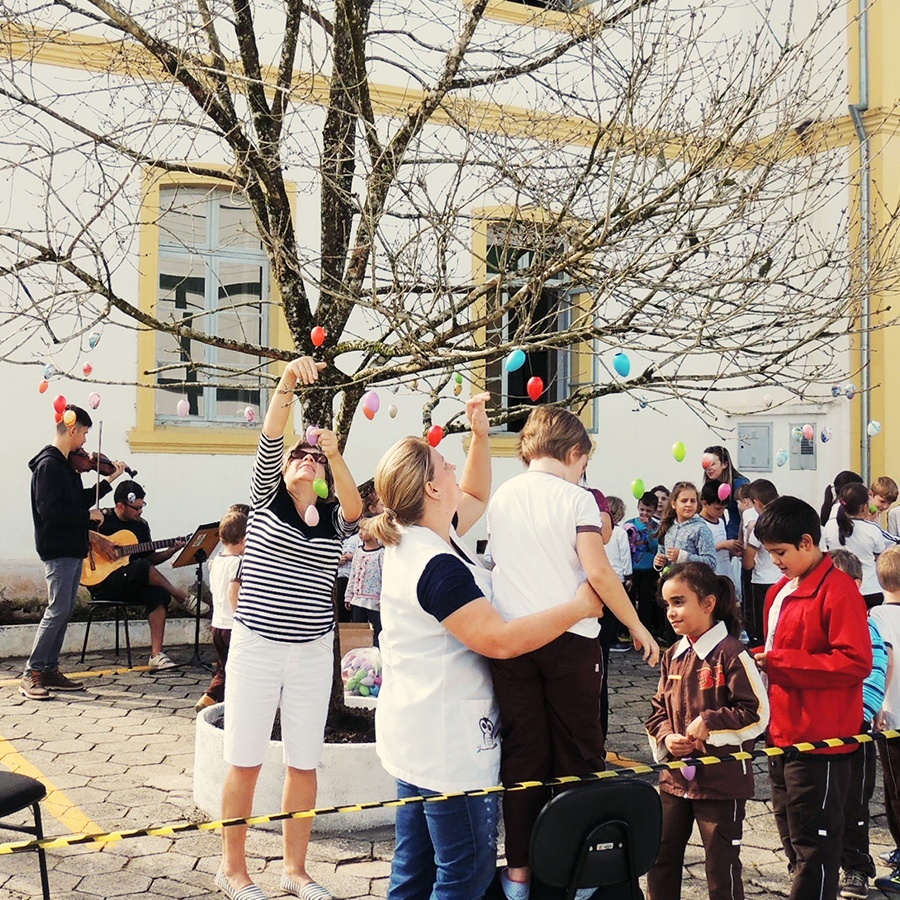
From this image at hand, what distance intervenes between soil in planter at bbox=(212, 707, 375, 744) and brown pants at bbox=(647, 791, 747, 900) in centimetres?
216

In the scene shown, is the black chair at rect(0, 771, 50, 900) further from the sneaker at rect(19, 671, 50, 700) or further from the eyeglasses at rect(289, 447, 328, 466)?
the sneaker at rect(19, 671, 50, 700)

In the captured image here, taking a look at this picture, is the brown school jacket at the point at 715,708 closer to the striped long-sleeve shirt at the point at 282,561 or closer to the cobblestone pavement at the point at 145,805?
the cobblestone pavement at the point at 145,805

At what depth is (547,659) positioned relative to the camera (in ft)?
11.4

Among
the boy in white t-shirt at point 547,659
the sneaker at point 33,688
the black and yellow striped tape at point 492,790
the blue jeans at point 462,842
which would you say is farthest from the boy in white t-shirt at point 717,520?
the blue jeans at point 462,842

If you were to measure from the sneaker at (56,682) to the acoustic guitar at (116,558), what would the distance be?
3.89 ft

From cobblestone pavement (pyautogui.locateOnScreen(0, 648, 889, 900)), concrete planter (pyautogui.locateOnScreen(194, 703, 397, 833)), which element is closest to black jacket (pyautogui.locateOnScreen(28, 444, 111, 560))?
cobblestone pavement (pyautogui.locateOnScreen(0, 648, 889, 900))

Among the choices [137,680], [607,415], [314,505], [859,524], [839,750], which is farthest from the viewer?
[607,415]

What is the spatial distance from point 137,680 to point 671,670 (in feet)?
19.8

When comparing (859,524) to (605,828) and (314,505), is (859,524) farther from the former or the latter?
(605,828)

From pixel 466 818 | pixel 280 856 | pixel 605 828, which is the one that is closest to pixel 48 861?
pixel 280 856

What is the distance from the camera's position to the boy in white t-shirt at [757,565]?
915 centimetres

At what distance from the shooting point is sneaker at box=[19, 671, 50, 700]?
844 centimetres

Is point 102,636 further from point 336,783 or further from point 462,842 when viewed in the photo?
point 462,842

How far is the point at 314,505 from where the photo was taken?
15.1 feet
